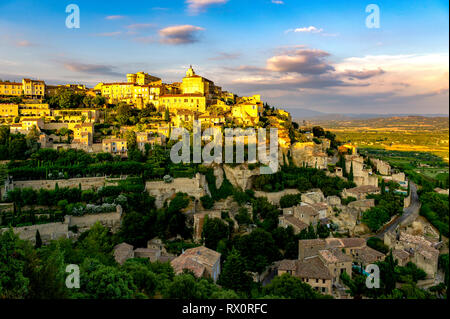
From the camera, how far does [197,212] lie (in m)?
22.5

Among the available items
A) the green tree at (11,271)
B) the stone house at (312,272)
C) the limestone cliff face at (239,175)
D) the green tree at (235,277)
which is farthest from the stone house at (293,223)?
the green tree at (11,271)

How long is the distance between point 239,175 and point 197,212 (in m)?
5.41

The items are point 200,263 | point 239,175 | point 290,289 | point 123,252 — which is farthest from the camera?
point 239,175

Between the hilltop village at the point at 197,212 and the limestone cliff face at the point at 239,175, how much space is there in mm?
80

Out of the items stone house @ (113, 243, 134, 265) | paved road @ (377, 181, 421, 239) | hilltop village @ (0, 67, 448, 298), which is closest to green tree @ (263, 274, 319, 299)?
hilltop village @ (0, 67, 448, 298)

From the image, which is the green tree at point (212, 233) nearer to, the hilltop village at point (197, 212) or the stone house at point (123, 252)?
the hilltop village at point (197, 212)

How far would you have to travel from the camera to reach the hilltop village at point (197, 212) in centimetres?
1543

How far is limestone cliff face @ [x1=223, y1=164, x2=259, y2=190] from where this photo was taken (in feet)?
86.1

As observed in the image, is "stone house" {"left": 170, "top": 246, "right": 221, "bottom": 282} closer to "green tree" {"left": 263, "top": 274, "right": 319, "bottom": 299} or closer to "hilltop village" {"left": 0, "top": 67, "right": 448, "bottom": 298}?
"hilltop village" {"left": 0, "top": 67, "right": 448, "bottom": 298}

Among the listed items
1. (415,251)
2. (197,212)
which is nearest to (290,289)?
(197,212)

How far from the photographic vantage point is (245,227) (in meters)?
22.6

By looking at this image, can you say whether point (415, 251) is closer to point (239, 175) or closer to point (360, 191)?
point (360, 191)

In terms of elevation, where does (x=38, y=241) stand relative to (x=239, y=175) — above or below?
below

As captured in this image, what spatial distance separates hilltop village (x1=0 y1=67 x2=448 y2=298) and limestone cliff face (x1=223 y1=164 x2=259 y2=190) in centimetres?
8
